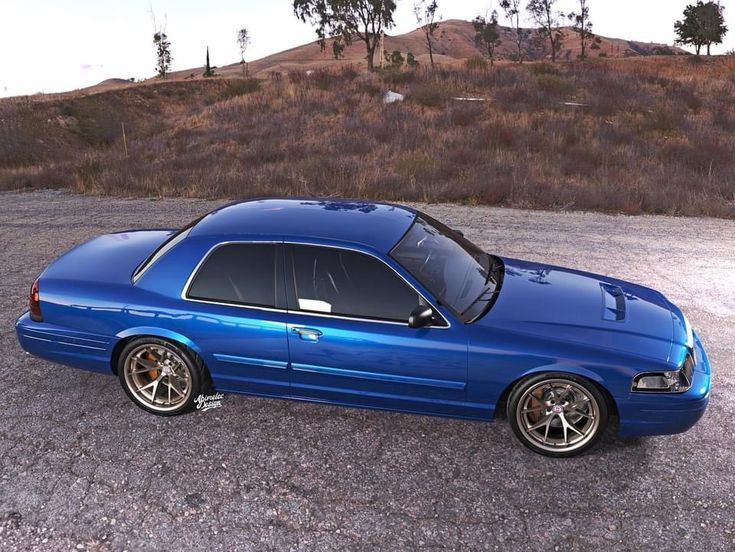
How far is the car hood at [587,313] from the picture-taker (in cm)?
352

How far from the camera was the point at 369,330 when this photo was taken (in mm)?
3600

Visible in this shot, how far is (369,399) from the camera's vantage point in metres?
3.76

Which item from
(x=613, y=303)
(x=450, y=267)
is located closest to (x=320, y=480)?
(x=450, y=267)

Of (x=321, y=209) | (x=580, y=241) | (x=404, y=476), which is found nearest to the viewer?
(x=404, y=476)

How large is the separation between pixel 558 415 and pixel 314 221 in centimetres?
202

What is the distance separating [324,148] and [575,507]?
14.4m

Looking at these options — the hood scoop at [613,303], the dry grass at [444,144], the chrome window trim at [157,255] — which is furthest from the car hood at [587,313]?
the dry grass at [444,144]

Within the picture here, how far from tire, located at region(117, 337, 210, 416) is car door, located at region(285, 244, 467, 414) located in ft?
2.29

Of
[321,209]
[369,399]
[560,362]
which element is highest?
[321,209]

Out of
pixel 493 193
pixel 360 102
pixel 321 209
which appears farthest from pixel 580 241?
pixel 360 102

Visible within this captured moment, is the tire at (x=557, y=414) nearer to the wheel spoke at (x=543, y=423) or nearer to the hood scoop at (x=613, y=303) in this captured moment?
the wheel spoke at (x=543, y=423)

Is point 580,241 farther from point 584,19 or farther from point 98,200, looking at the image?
point 584,19

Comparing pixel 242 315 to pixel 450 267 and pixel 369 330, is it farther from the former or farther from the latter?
pixel 450 267

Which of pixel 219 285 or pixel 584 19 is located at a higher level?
pixel 584 19
